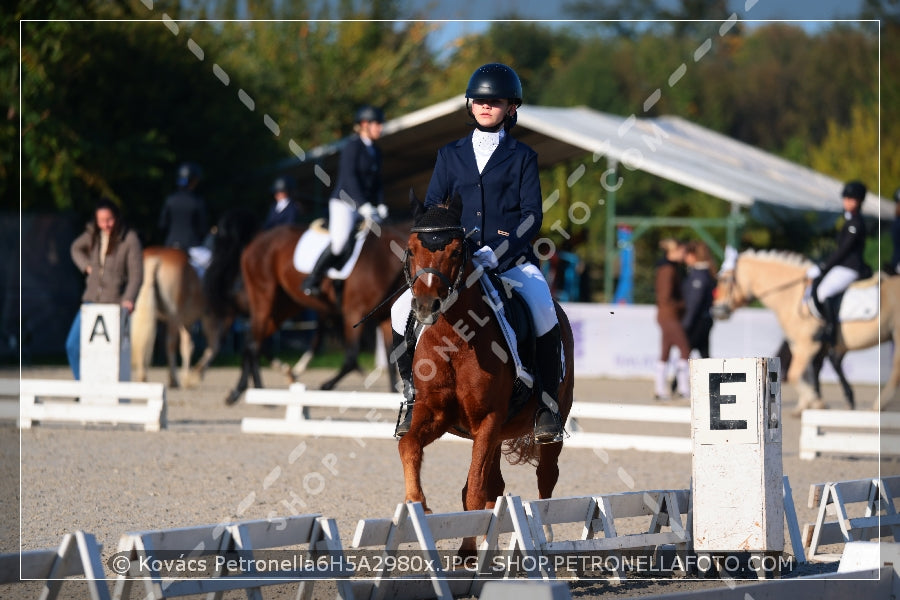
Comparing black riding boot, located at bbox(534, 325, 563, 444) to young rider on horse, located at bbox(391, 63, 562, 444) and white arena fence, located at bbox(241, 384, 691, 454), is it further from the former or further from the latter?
white arena fence, located at bbox(241, 384, 691, 454)

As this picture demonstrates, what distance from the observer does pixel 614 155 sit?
70.8 feet

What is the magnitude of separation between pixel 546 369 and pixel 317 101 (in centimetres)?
2450

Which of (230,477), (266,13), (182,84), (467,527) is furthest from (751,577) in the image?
(266,13)

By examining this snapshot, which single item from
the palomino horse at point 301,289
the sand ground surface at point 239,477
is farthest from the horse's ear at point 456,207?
the palomino horse at point 301,289

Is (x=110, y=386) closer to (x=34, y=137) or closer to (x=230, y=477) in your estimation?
(x=230, y=477)

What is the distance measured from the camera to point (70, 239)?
74.5 feet

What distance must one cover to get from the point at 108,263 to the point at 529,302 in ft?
26.1

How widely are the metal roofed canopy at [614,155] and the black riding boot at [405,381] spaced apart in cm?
1501

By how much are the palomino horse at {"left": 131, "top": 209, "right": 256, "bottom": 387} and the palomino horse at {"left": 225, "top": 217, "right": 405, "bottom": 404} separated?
1.05 m

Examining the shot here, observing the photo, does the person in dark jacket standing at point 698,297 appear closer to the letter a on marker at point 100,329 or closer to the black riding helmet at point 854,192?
the black riding helmet at point 854,192

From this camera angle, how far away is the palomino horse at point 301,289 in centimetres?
1393

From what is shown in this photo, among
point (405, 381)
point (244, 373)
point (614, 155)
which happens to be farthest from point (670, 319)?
point (405, 381)

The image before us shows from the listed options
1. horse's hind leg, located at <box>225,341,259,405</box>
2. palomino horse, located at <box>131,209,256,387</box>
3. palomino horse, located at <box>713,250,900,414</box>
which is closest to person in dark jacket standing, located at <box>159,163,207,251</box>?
palomino horse, located at <box>131,209,256,387</box>

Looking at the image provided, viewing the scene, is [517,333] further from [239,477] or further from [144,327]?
[144,327]
